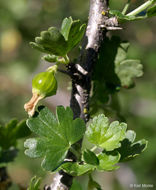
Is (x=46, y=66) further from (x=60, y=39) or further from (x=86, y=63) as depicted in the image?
(x=60, y=39)

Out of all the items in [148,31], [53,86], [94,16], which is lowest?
[53,86]

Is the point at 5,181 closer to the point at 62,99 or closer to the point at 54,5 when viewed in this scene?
the point at 62,99

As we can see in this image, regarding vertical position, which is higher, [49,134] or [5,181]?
[49,134]

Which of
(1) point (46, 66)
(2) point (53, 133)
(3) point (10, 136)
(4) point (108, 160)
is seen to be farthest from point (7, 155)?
(1) point (46, 66)

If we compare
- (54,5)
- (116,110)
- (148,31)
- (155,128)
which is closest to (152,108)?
(155,128)

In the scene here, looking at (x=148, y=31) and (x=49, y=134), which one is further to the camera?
(x=148, y=31)

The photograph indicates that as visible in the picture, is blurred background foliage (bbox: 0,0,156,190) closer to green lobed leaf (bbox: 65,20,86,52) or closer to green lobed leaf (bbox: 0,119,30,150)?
green lobed leaf (bbox: 0,119,30,150)
